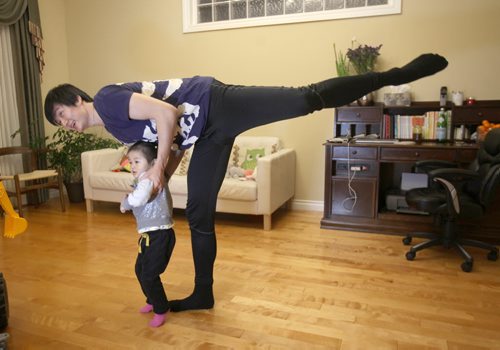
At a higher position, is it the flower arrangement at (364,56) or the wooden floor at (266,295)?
the flower arrangement at (364,56)

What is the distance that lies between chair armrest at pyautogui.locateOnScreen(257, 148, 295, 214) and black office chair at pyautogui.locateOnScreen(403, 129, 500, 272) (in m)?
1.08

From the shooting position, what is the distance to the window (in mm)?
3512

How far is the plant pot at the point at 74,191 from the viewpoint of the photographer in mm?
4352

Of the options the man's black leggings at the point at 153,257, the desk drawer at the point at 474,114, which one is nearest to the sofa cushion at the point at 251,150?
the desk drawer at the point at 474,114

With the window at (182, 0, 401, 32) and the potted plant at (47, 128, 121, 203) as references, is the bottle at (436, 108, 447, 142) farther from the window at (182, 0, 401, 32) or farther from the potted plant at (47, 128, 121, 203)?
the potted plant at (47, 128, 121, 203)

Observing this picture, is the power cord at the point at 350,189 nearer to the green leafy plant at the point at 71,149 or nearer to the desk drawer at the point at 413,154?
the desk drawer at the point at 413,154

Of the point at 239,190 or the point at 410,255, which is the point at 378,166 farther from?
the point at 239,190

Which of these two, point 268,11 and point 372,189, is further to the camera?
point 268,11

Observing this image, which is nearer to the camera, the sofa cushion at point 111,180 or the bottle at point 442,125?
the bottle at point 442,125

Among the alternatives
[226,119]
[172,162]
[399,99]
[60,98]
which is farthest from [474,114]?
[60,98]

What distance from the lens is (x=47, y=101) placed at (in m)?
1.50

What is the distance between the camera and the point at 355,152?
10.5ft

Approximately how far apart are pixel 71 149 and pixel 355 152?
306 cm

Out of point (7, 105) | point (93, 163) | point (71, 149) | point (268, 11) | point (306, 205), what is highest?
point (268, 11)
